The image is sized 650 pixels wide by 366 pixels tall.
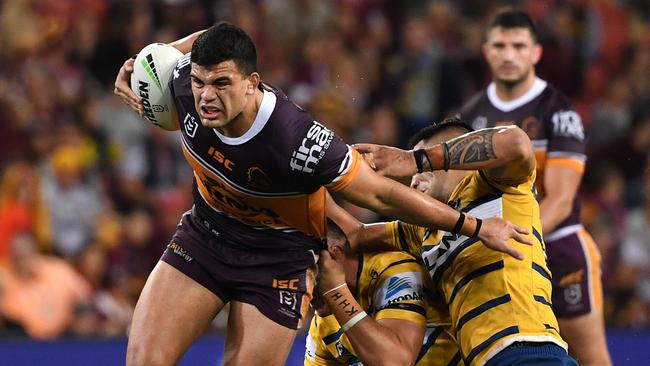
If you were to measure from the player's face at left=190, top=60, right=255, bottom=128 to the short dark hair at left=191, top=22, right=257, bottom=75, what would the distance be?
0.9 inches

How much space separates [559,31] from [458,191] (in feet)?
17.8

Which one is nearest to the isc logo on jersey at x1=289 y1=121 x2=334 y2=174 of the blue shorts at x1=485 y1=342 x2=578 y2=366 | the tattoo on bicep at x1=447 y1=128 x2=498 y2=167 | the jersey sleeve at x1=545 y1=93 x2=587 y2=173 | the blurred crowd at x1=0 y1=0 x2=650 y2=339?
the tattoo on bicep at x1=447 y1=128 x2=498 y2=167

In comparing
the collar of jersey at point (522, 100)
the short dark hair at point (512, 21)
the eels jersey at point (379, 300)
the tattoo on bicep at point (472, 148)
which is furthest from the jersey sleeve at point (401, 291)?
the short dark hair at point (512, 21)

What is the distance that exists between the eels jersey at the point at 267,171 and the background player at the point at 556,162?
1851mm

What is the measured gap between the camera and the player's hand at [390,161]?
4789 mm

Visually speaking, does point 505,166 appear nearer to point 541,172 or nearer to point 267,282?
point 267,282

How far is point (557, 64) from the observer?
9.84m

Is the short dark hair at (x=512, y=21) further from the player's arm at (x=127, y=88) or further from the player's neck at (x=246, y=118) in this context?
the player's neck at (x=246, y=118)

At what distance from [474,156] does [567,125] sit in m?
1.97

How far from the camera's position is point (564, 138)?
6.48 m

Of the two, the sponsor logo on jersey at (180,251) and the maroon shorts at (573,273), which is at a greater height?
the sponsor logo on jersey at (180,251)

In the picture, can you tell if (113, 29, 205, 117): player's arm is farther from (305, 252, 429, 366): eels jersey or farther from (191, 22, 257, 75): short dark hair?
(305, 252, 429, 366): eels jersey

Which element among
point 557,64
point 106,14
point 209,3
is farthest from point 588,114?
point 106,14

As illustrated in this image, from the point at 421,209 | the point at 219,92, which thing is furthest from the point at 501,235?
the point at 219,92
